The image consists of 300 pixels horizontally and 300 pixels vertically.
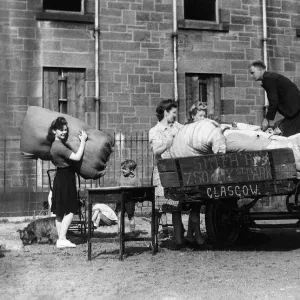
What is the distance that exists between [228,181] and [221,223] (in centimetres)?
101

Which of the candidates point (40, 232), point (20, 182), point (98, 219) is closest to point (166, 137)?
point (40, 232)

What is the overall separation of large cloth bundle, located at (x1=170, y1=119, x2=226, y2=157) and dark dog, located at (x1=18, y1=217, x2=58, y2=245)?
2487mm

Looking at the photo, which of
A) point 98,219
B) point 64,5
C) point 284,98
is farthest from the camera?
point 64,5

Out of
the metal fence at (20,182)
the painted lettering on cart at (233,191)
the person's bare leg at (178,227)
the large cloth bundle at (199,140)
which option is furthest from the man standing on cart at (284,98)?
the metal fence at (20,182)

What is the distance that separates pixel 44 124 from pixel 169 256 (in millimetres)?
2511

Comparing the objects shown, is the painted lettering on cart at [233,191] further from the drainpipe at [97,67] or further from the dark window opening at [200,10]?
the dark window opening at [200,10]

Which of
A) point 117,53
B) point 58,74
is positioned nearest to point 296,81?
point 117,53

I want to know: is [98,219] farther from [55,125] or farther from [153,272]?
[153,272]

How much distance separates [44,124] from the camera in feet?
27.9

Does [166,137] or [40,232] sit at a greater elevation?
[166,137]

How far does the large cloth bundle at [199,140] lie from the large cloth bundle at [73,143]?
1.10 metres

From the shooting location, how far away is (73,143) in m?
8.52

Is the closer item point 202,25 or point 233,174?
point 233,174

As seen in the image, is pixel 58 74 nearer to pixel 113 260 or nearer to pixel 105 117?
pixel 105 117
